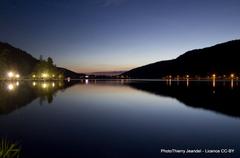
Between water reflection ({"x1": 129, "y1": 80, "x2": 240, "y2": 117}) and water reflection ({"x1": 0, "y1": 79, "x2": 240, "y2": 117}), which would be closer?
water reflection ({"x1": 129, "y1": 80, "x2": 240, "y2": 117})

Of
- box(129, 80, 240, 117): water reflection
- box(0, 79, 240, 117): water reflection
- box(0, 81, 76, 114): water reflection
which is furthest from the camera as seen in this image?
box(0, 79, 240, 117): water reflection

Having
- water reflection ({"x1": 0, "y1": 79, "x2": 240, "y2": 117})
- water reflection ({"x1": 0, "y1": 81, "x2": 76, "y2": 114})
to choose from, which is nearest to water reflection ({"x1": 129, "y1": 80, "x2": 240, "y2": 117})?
water reflection ({"x1": 0, "y1": 79, "x2": 240, "y2": 117})

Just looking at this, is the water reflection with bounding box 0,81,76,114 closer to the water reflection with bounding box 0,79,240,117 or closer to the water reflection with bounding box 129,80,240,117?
the water reflection with bounding box 0,79,240,117

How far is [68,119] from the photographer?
1928 centimetres

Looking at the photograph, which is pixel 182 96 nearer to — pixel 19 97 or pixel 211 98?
pixel 211 98

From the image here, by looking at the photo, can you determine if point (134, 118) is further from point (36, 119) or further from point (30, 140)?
point (30, 140)

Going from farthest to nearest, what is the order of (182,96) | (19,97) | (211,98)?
(182,96) < (211,98) < (19,97)

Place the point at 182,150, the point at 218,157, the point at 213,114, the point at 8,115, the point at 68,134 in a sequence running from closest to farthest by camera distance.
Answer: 1. the point at 218,157
2. the point at 182,150
3. the point at 68,134
4. the point at 8,115
5. the point at 213,114

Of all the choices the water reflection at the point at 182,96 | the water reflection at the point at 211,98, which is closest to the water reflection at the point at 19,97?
the water reflection at the point at 182,96

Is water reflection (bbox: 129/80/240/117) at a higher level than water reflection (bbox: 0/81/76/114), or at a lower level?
lower

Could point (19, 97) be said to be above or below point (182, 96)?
above

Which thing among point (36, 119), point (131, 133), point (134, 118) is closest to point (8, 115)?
point (36, 119)

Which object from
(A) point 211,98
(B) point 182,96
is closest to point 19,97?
(B) point 182,96

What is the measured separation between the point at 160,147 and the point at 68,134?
488cm
